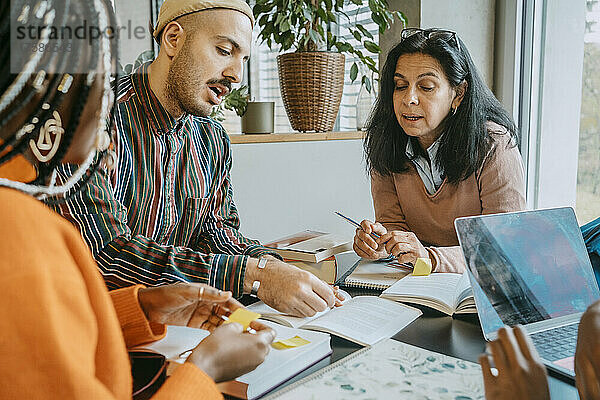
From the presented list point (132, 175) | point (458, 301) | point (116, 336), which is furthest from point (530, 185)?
point (116, 336)

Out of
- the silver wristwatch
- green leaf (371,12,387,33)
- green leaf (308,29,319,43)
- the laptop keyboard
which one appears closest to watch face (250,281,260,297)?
the silver wristwatch

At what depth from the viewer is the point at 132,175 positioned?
4.68 feet

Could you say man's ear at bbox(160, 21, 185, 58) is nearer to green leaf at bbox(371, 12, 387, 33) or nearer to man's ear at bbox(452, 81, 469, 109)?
man's ear at bbox(452, 81, 469, 109)

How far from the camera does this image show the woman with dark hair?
1694mm

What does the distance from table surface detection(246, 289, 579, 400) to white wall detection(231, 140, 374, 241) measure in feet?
3.97

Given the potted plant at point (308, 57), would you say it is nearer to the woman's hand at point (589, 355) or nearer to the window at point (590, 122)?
the window at point (590, 122)

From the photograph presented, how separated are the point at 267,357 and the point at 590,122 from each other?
1.85 metres

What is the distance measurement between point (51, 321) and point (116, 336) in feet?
0.30

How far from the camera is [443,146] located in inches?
69.2

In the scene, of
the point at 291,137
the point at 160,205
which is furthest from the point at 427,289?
the point at 291,137

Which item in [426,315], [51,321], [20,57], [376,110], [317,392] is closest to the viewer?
[51,321]

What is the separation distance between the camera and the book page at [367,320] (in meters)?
0.99

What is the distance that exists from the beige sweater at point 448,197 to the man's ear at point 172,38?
814 millimetres

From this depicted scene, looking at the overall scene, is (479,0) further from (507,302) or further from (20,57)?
(20,57)
